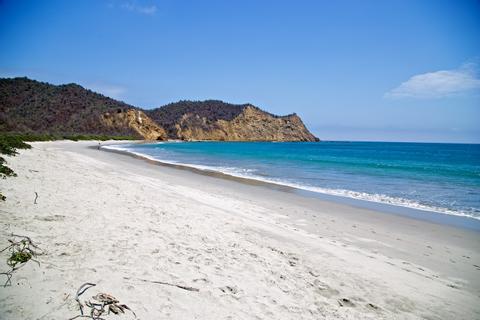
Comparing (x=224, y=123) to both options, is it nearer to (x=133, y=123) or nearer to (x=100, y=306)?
(x=133, y=123)

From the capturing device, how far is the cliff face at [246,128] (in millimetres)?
140375

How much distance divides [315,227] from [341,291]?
143 inches

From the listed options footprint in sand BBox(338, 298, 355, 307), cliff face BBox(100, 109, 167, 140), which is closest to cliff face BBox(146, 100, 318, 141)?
cliff face BBox(100, 109, 167, 140)

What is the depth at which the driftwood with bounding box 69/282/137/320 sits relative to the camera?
2.79 meters

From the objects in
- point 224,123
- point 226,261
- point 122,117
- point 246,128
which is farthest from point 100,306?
point 246,128

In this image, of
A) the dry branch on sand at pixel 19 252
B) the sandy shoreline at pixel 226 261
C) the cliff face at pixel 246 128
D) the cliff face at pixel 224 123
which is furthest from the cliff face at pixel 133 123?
the dry branch on sand at pixel 19 252

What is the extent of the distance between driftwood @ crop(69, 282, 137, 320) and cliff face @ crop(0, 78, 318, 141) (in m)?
54.6

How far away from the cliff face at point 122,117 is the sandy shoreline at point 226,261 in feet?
168

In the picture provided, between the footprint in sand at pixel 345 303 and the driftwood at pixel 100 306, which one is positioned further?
the footprint in sand at pixel 345 303

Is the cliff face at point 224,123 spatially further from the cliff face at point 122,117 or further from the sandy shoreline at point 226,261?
the sandy shoreline at point 226,261

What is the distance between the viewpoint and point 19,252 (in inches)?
141

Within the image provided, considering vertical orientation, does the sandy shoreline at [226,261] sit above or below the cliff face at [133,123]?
below

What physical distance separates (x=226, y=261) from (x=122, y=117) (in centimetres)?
10561

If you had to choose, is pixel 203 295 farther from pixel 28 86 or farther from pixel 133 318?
pixel 28 86
